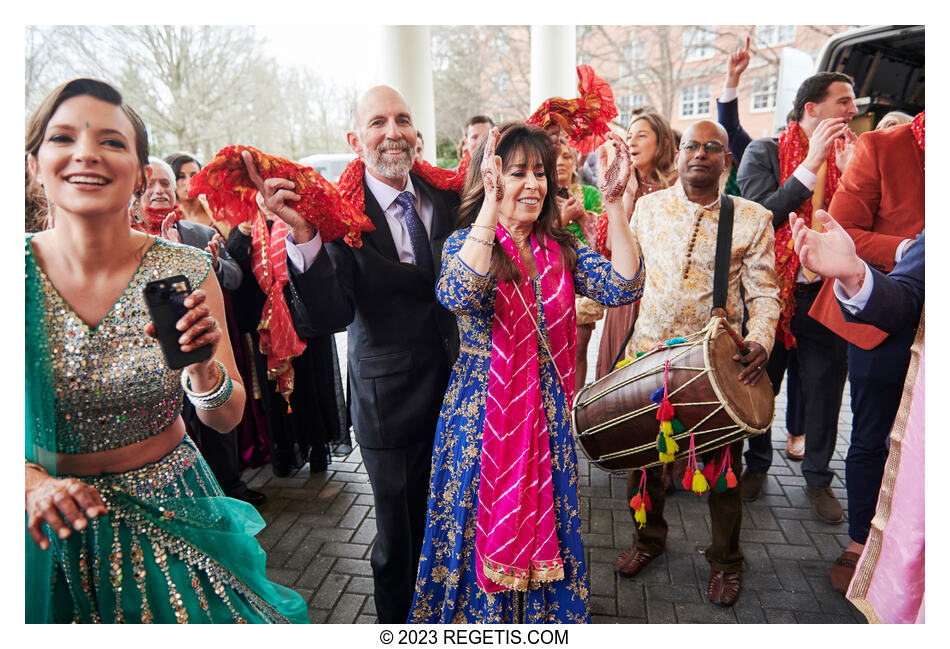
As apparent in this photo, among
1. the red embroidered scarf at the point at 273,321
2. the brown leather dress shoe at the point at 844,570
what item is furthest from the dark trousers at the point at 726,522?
the red embroidered scarf at the point at 273,321

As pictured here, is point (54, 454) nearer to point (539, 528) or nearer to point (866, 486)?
point (539, 528)

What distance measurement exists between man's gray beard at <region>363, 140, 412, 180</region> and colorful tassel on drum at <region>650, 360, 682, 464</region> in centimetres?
121

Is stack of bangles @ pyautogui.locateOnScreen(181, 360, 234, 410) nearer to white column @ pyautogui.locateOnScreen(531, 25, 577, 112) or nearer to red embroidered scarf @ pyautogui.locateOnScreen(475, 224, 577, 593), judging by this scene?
red embroidered scarf @ pyautogui.locateOnScreen(475, 224, 577, 593)

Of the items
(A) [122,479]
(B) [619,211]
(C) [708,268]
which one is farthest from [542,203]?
(A) [122,479]

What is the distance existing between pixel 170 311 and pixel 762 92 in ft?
59.2

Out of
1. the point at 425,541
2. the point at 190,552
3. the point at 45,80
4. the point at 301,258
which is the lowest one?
the point at 425,541

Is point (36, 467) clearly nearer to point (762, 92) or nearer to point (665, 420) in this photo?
point (665, 420)

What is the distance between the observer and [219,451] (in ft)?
10.3

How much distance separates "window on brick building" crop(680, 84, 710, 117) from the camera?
16078 mm

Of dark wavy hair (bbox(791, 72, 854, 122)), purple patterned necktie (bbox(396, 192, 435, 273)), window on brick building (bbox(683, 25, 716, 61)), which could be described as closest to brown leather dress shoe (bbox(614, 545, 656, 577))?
purple patterned necktie (bbox(396, 192, 435, 273))

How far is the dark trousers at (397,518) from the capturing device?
224 cm

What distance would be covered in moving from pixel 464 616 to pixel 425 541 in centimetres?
30

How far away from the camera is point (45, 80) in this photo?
1604 mm
